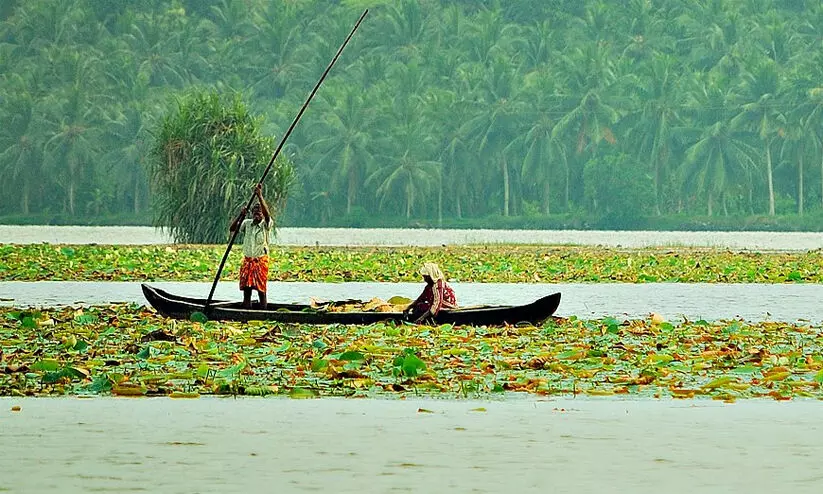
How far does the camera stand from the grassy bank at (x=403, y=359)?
38.3 ft

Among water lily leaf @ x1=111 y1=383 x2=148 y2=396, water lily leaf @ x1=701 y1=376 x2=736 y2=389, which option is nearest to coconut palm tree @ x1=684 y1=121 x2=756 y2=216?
water lily leaf @ x1=701 y1=376 x2=736 y2=389

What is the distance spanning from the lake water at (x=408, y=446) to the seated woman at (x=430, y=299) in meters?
4.87

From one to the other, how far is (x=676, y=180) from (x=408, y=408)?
7627 centimetres

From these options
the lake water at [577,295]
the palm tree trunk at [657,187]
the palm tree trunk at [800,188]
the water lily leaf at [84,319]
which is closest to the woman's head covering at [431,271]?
the water lily leaf at [84,319]

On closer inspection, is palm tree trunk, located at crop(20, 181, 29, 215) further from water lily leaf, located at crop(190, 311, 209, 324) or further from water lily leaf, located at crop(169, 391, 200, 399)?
water lily leaf, located at crop(169, 391, 200, 399)

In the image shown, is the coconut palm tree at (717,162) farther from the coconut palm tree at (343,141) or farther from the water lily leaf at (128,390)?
the water lily leaf at (128,390)

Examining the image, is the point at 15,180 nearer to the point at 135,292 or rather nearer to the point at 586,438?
the point at 135,292

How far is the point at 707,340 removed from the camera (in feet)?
51.2

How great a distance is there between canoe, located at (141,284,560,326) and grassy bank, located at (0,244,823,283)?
38.3ft

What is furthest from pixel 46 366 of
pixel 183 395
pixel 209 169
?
pixel 209 169

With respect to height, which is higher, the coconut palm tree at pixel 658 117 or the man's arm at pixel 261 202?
the coconut palm tree at pixel 658 117

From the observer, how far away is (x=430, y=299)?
53.0ft

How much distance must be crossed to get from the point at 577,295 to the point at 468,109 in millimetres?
64144

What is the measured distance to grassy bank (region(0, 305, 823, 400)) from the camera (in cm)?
1169
